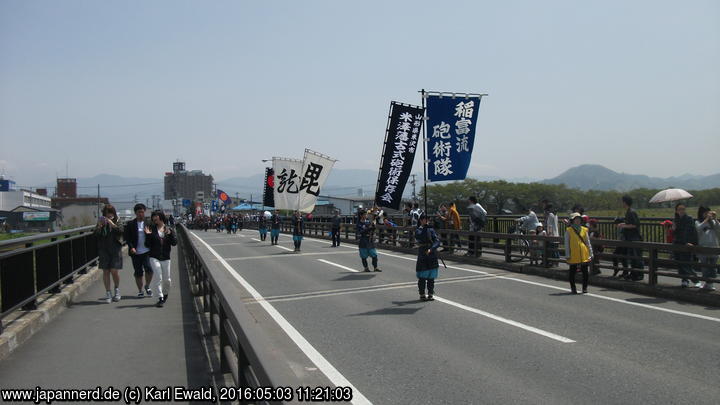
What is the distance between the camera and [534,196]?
5231 centimetres

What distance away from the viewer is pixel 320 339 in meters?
7.87

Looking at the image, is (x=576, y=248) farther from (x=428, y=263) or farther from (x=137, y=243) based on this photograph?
(x=137, y=243)

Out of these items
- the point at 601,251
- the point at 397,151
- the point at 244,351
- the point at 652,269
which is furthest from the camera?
the point at 397,151

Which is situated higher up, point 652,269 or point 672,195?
point 672,195

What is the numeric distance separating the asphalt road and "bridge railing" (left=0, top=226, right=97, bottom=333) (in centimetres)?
395

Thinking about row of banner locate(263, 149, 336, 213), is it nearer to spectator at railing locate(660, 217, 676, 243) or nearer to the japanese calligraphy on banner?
the japanese calligraphy on banner

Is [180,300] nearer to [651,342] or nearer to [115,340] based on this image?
[115,340]

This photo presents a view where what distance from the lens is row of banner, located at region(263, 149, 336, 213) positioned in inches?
1120

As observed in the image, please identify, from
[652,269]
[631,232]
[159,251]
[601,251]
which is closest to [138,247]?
[159,251]

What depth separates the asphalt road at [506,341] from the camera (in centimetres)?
549

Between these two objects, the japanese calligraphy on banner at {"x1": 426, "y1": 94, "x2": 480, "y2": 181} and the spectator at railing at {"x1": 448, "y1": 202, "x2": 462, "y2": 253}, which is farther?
the japanese calligraphy on banner at {"x1": 426, "y1": 94, "x2": 480, "y2": 181}

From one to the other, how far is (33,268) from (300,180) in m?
20.8

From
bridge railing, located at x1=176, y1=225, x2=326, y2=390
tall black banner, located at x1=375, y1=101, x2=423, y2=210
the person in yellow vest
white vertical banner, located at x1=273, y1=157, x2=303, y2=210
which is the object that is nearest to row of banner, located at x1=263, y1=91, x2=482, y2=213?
→ tall black banner, located at x1=375, y1=101, x2=423, y2=210

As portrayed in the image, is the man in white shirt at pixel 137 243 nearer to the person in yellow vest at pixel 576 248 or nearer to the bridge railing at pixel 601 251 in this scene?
the person in yellow vest at pixel 576 248
